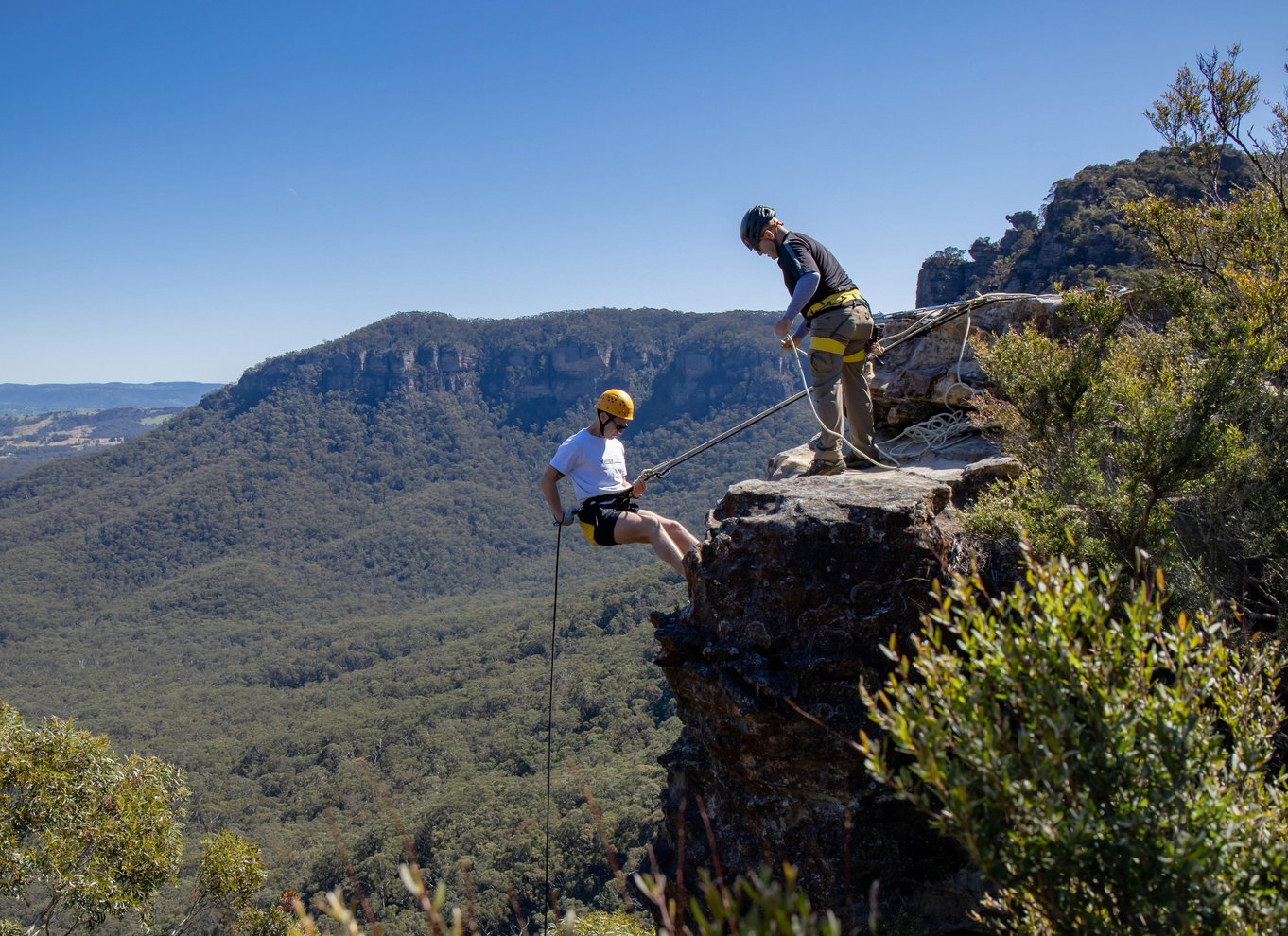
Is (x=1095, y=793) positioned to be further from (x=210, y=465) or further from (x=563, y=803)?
(x=210, y=465)

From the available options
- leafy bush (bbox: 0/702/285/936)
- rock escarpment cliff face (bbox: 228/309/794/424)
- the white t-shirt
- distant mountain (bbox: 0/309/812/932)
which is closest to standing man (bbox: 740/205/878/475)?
the white t-shirt

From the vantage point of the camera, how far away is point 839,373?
23.3 feet

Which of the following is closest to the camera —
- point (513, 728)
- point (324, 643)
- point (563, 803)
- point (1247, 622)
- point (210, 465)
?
point (1247, 622)

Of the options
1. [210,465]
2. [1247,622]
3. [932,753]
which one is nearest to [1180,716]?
[932,753]

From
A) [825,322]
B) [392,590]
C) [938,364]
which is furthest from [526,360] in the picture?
[825,322]

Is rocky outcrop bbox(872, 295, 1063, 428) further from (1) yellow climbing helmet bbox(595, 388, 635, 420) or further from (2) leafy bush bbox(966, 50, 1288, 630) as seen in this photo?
(1) yellow climbing helmet bbox(595, 388, 635, 420)

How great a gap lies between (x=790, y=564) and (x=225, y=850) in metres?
11.2

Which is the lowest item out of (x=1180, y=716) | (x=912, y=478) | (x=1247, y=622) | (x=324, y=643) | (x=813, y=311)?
(x=324, y=643)

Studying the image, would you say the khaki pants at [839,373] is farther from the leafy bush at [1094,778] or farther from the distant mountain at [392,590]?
the distant mountain at [392,590]

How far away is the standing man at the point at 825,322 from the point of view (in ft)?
21.9

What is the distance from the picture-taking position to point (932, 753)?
257 centimetres

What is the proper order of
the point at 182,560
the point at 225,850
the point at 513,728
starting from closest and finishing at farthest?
the point at 225,850 → the point at 513,728 → the point at 182,560

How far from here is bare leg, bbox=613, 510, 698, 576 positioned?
22.0 feet

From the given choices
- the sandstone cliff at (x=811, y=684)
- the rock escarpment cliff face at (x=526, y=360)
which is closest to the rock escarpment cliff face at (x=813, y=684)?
the sandstone cliff at (x=811, y=684)
